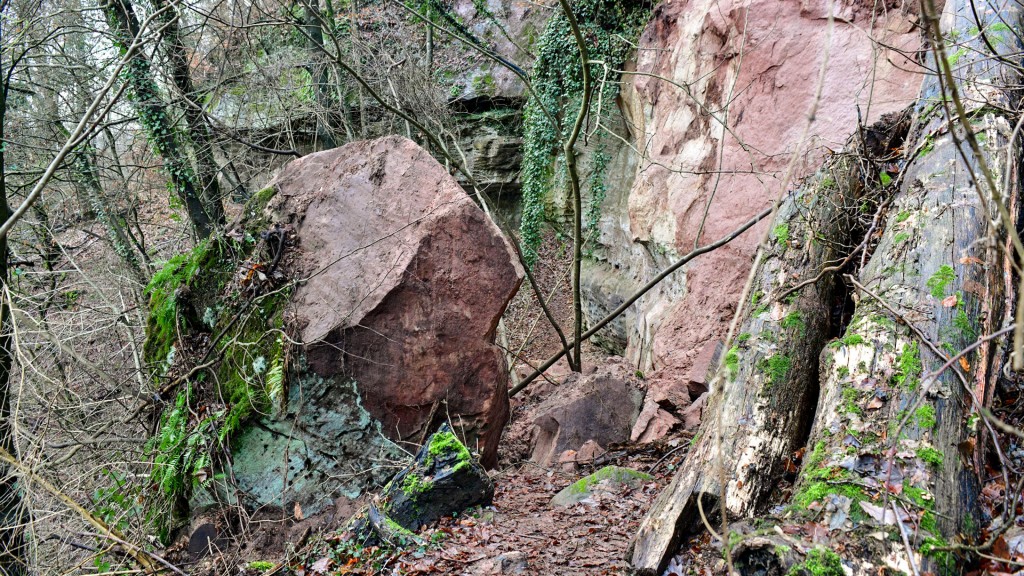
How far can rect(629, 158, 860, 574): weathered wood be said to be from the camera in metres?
3.18

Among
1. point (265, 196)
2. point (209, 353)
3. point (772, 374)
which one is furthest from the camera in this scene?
point (265, 196)

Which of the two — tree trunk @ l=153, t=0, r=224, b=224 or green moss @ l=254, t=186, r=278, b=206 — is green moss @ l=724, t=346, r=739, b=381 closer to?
green moss @ l=254, t=186, r=278, b=206

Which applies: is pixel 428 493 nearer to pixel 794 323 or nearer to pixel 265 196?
pixel 794 323

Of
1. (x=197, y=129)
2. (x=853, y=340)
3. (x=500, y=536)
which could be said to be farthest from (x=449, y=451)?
(x=197, y=129)

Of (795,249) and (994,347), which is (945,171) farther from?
(994,347)

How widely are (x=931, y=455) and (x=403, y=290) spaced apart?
11.6 ft

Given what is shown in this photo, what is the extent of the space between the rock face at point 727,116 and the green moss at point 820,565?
3.88 m

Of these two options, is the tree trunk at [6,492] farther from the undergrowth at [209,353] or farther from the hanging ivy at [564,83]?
the hanging ivy at [564,83]

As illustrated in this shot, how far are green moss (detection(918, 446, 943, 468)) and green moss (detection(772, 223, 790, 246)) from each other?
1.93m

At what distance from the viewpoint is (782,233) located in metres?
4.40

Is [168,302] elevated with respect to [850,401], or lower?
elevated

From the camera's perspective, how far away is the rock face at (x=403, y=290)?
193 inches

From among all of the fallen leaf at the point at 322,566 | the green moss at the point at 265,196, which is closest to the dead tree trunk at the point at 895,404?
the fallen leaf at the point at 322,566

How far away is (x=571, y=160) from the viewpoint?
196 inches
